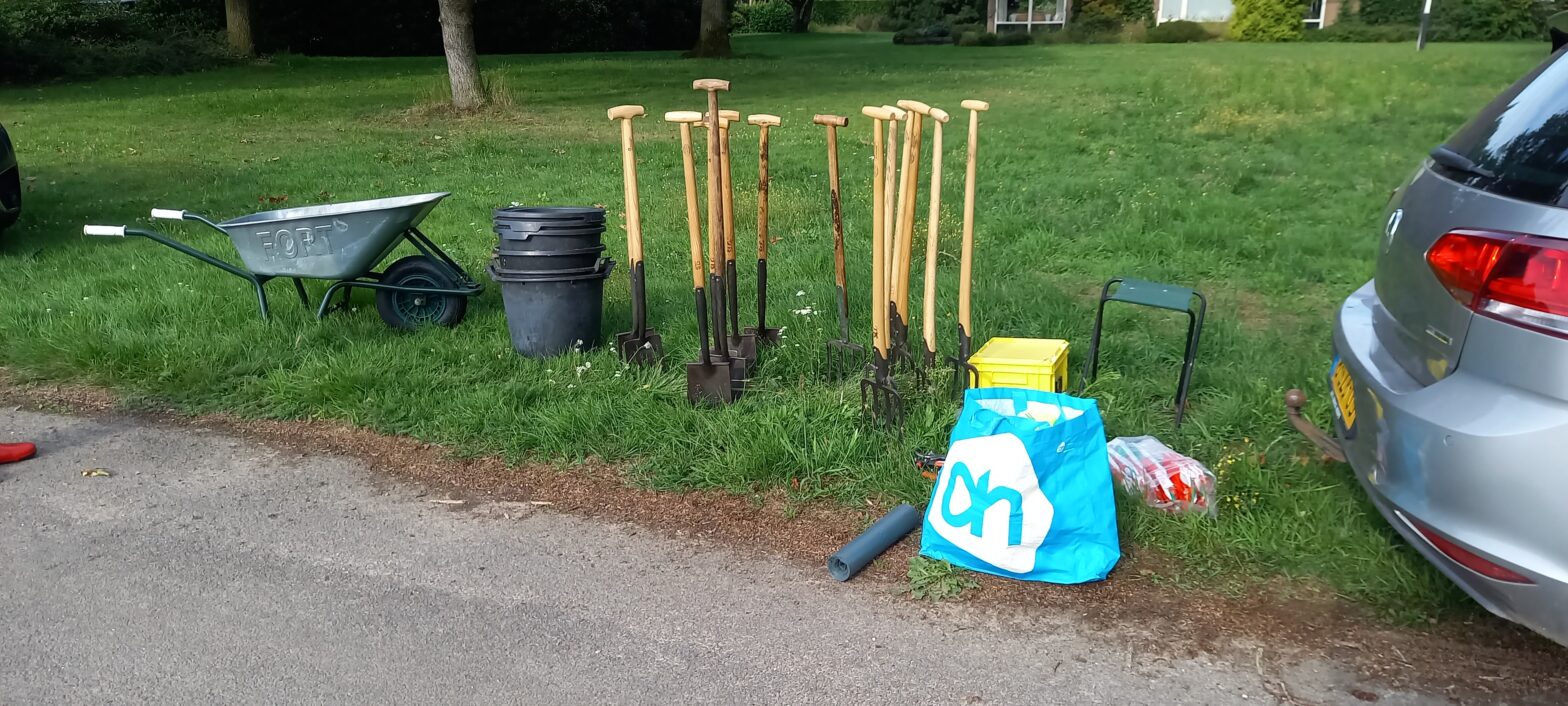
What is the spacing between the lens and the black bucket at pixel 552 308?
549 centimetres

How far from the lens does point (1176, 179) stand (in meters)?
10.4

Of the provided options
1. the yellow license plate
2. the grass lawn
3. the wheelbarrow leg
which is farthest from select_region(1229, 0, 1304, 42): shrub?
the yellow license plate

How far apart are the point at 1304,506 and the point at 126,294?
656 centimetres

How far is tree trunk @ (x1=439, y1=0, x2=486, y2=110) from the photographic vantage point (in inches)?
632

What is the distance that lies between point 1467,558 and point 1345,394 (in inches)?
33.9

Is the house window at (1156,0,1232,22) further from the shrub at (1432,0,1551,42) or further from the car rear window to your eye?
the car rear window

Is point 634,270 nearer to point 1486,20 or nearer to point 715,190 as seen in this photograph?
point 715,190

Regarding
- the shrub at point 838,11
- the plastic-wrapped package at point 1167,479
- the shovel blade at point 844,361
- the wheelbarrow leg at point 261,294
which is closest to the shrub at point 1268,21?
the shrub at point 838,11

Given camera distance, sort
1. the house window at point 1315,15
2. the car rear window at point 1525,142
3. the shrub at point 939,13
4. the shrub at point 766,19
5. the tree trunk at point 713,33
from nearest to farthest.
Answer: the car rear window at point 1525,142, the tree trunk at point 713,33, the house window at point 1315,15, the shrub at point 939,13, the shrub at point 766,19

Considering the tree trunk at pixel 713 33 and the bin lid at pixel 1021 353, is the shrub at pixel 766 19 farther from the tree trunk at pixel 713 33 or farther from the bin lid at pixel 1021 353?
the bin lid at pixel 1021 353

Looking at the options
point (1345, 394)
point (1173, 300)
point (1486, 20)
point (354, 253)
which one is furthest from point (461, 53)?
point (1486, 20)

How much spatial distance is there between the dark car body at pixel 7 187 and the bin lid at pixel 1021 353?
24.0 feet

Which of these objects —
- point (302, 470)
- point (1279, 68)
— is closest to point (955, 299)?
point (302, 470)

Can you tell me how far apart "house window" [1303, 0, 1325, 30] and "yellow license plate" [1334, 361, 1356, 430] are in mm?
41658
